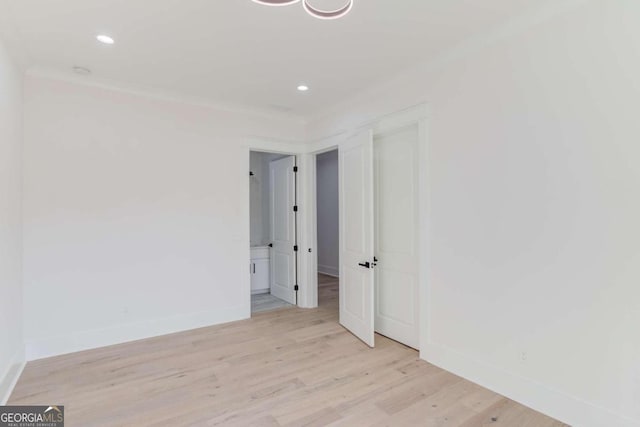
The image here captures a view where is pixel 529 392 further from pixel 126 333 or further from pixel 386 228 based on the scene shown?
pixel 126 333

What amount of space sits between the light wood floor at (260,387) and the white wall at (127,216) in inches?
15.6

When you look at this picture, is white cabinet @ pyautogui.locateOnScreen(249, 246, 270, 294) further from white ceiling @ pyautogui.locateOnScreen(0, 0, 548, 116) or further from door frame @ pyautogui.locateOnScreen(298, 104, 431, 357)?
white ceiling @ pyautogui.locateOnScreen(0, 0, 548, 116)

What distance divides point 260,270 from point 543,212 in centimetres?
455

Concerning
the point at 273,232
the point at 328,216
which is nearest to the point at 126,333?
the point at 273,232

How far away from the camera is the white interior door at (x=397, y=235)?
3.43 metres

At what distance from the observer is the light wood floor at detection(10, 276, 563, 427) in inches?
90.3

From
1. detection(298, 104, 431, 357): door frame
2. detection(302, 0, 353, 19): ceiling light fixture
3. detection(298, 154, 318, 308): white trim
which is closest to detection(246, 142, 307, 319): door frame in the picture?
detection(298, 154, 318, 308): white trim

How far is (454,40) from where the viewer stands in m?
2.73

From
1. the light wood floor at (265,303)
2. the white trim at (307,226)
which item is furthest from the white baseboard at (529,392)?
the light wood floor at (265,303)

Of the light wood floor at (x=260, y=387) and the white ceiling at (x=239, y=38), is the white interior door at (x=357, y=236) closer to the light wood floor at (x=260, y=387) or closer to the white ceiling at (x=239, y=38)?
the light wood floor at (x=260, y=387)

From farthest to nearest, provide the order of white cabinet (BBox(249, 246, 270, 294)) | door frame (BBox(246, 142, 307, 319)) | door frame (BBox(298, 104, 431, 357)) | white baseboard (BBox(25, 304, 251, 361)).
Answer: white cabinet (BBox(249, 246, 270, 294))
door frame (BBox(246, 142, 307, 319))
white baseboard (BBox(25, 304, 251, 361))
door frame (BBox(298, 104, 431, 357))

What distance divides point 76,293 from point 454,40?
4.38m

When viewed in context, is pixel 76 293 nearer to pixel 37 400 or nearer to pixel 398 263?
pixel 37 400

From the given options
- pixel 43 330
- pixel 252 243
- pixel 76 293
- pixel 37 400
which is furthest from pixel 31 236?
pixel 252 243
